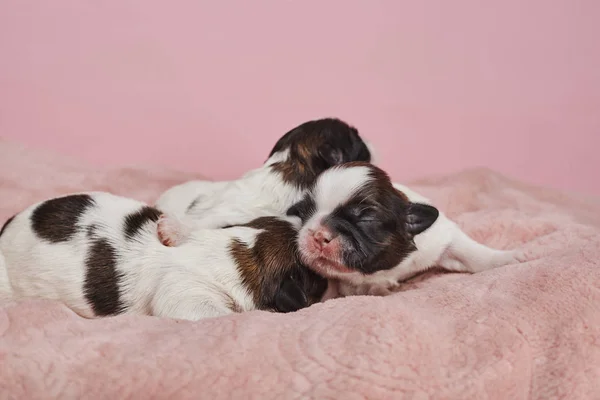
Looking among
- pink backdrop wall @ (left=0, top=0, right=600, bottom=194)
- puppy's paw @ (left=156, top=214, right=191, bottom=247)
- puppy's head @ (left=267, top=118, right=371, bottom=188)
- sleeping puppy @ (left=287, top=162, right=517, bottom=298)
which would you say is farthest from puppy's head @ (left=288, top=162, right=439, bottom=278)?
pink backdrop wall @ (left=0, top=0, right=600, bottom=194)

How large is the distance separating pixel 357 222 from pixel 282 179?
0.69 meters

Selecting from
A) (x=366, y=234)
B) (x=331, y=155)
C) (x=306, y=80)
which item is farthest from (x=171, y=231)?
(x=306, y=80)

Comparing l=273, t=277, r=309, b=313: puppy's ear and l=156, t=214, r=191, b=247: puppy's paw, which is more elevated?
l=156, t=214, r=191, b=247: puppy's paw

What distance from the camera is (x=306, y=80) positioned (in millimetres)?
5730

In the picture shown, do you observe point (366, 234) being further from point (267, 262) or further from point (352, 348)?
Result: point (352, 348)

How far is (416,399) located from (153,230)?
58.3 inches

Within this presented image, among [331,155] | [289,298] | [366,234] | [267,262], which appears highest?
[331,155]

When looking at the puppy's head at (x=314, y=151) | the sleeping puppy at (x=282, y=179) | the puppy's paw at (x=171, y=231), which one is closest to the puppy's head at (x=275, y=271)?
the puppy's paw at (x=171, y=231)

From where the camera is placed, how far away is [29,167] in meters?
4.48

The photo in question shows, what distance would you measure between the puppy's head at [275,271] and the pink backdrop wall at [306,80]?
2641 millimetres

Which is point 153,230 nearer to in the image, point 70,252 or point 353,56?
point 70,252

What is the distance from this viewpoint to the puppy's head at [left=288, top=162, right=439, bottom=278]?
2873mm

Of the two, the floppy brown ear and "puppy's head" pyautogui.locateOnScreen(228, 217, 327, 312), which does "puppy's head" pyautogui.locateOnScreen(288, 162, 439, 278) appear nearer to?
"puppy's head" pyautogui.locateOnScreen(228, 217, 327, 312)

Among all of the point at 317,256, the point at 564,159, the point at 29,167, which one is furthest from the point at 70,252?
the point at 564,159
